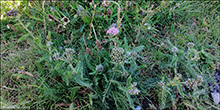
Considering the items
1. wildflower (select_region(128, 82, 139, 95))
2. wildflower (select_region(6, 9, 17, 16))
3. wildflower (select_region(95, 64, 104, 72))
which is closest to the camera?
wildflower (select_region(128, 82, 139, 95))

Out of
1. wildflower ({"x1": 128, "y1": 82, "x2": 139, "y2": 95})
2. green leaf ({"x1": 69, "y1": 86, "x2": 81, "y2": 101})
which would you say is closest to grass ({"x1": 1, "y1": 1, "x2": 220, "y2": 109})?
green leaf ({"x1": 69, "y1": 86, "x2": 81, "y2": 101})

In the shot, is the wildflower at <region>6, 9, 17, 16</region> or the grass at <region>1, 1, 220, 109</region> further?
the wildflower at <region>6, 9, 17, 16</region>

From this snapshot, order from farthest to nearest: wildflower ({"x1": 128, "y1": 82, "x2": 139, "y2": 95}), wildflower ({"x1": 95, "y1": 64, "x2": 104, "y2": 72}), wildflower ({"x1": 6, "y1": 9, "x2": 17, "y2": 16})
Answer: wildflower ({"x1": 6, "y1": 9, "x2": 17, "y2": 16}), wildflower ({"x1": 95, "y1": 64, "x2": 104, "y2": 72}), wildflower ({"x1": 128, "y1": 82, "x2": 139, "y2": 95})

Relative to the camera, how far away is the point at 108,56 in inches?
68.4

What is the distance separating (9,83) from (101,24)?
4.57ft

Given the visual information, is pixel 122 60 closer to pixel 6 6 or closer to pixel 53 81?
pixel 53 81

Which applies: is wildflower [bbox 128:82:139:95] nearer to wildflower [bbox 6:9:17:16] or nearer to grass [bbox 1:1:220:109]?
grass [bbox 1:1:220:109]

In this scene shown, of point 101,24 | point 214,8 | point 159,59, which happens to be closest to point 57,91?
point 101,24

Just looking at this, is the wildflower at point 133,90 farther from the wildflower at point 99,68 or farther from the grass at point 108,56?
the wildflower at point 99,68

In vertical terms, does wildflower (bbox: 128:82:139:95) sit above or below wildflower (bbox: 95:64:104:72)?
below

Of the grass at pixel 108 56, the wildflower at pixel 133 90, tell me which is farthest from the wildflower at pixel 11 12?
the wildflower at pixel 133 90

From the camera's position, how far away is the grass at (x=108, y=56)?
1595 millimetres

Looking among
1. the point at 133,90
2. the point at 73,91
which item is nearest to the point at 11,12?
the point at 73,91

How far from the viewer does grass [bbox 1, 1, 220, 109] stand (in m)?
1.59
